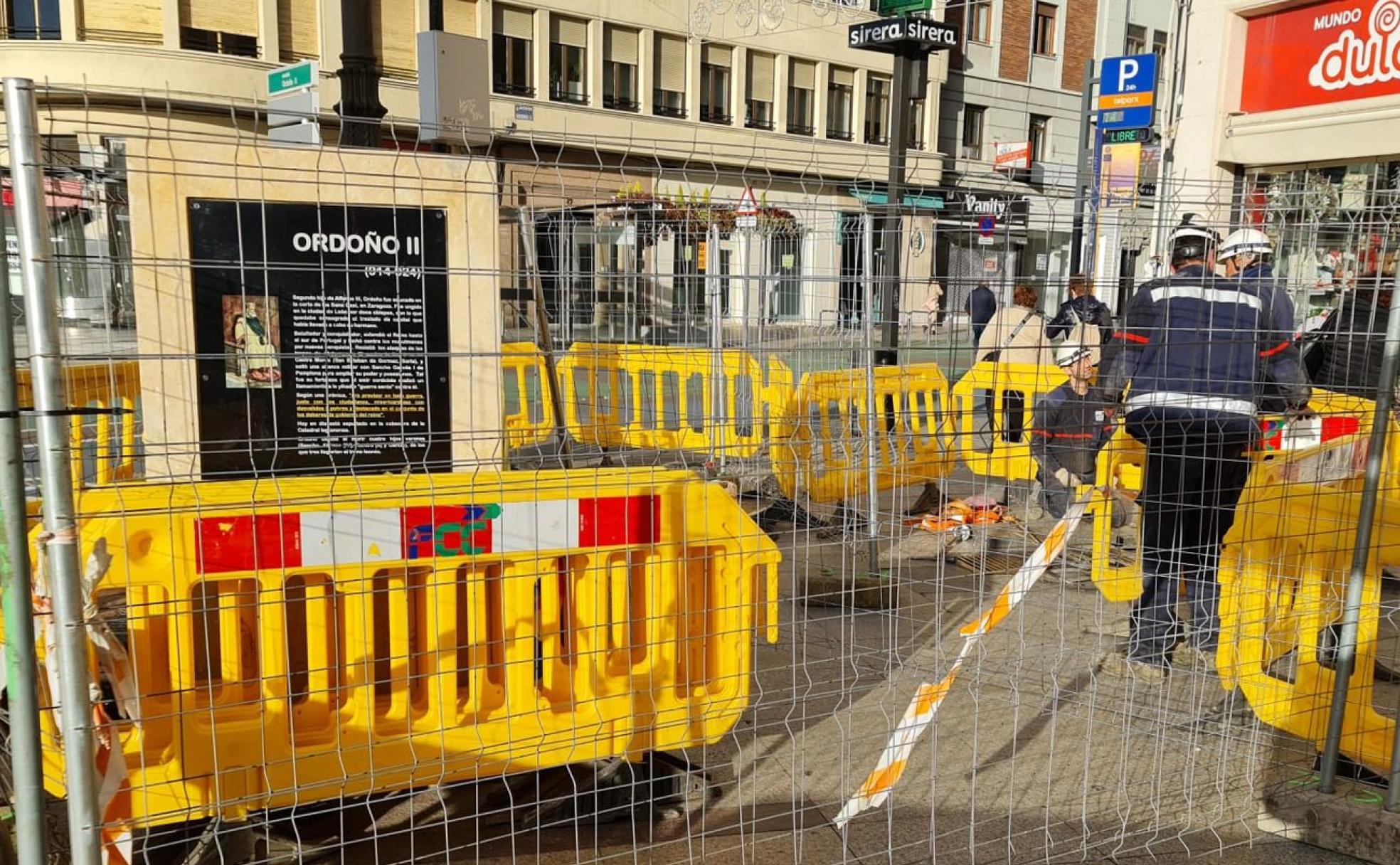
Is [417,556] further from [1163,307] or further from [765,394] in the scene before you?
[765,394]

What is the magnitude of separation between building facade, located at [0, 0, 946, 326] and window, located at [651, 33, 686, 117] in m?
0.04

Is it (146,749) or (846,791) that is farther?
(846,791)

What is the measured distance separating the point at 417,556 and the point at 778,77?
100ft

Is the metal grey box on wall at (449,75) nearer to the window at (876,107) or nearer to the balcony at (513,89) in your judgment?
the balcony at (513,89)

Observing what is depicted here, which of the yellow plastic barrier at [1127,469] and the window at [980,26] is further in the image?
the window at [980,26]

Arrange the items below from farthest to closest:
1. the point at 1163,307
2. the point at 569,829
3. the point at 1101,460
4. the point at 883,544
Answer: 1. the point at 883,544
2. the point at 1101,460
3. the point at 1163,307
4. the point at 569,829

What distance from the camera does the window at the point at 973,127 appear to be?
37219 millimetres

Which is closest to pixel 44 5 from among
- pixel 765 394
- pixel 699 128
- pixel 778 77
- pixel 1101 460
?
pixel 699 128

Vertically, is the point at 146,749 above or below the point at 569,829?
above

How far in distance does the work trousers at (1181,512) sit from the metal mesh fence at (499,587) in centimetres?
3

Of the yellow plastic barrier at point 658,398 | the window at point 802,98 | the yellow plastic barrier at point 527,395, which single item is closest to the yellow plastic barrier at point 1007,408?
the yellow plastic barrier at point 658,398

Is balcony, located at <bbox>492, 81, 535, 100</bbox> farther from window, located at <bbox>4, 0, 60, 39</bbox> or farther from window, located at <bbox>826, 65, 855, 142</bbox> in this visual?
window, located at <bbox>826, 65, 855, 142</bbox>

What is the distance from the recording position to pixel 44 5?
898 inches

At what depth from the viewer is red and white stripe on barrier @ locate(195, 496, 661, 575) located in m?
3.22
